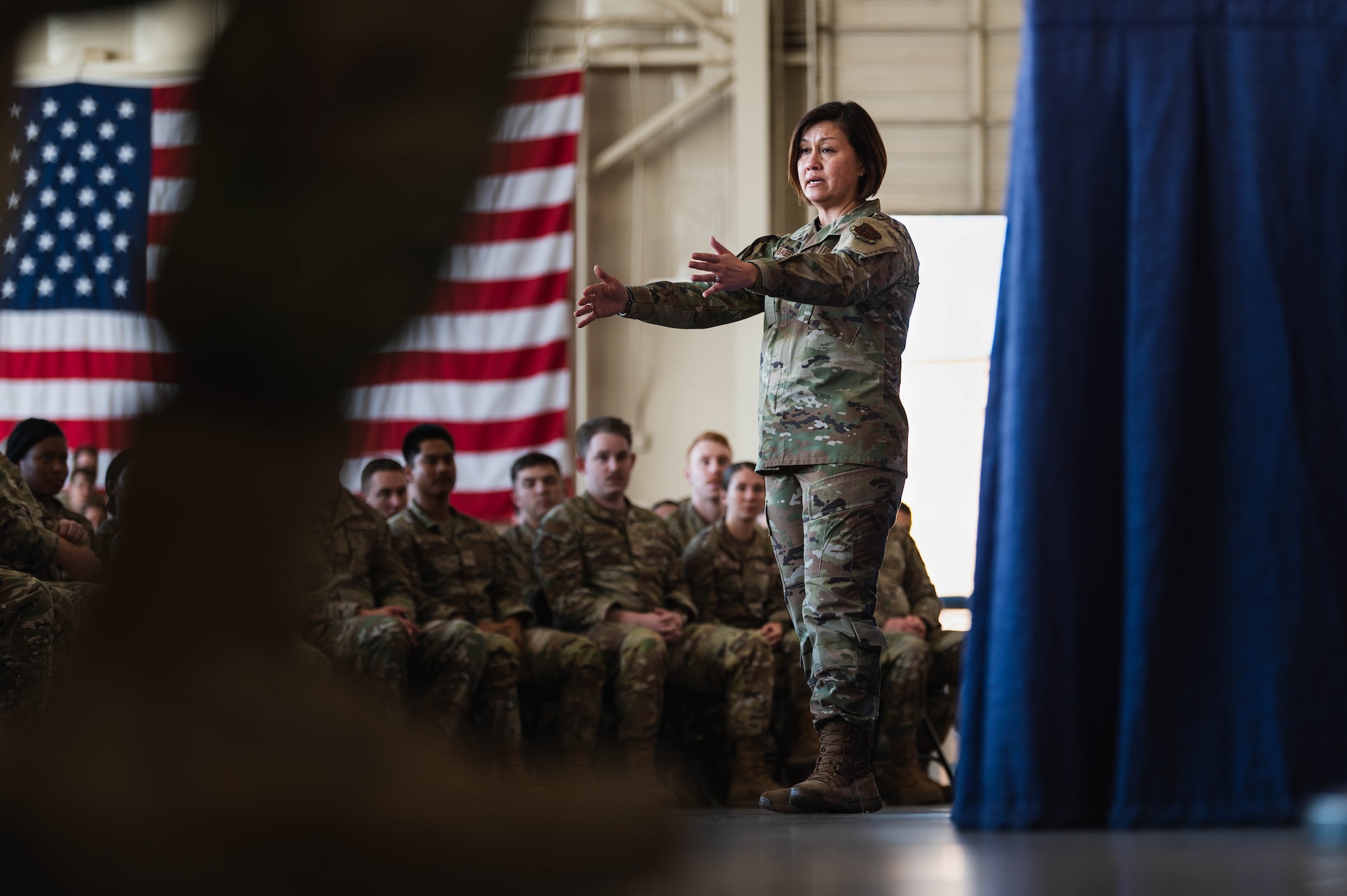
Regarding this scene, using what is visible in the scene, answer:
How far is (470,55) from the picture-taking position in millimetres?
624

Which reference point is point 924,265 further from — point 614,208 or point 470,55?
point 470,55

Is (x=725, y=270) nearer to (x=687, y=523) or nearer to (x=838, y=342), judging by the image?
(x=838, y=342)

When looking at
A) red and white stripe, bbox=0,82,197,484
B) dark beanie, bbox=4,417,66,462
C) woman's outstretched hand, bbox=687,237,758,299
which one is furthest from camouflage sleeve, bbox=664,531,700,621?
red and white stripe, bbox=0,82,197,484

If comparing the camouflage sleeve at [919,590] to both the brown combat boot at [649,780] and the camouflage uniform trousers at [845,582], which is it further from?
the brown combat boot at [649,780]

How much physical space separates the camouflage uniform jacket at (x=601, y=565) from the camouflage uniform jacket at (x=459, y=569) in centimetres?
13

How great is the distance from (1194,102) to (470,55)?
1.48m

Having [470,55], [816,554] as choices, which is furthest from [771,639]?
[470,55]

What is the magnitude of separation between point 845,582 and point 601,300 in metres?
0.64

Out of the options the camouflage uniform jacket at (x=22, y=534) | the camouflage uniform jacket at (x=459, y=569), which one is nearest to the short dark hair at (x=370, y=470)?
the camouflage uniform jacket at (x=22, y=534)

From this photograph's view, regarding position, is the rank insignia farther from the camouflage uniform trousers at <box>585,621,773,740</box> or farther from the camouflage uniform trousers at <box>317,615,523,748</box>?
the camouflage uniform trousers at <box>585,621,773,740</box>

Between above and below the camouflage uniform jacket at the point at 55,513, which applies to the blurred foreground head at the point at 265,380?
above

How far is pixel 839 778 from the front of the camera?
229cm

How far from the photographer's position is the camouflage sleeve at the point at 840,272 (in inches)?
84.9

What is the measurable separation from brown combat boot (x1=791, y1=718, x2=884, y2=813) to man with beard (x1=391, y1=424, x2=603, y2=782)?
1182 millimetres
